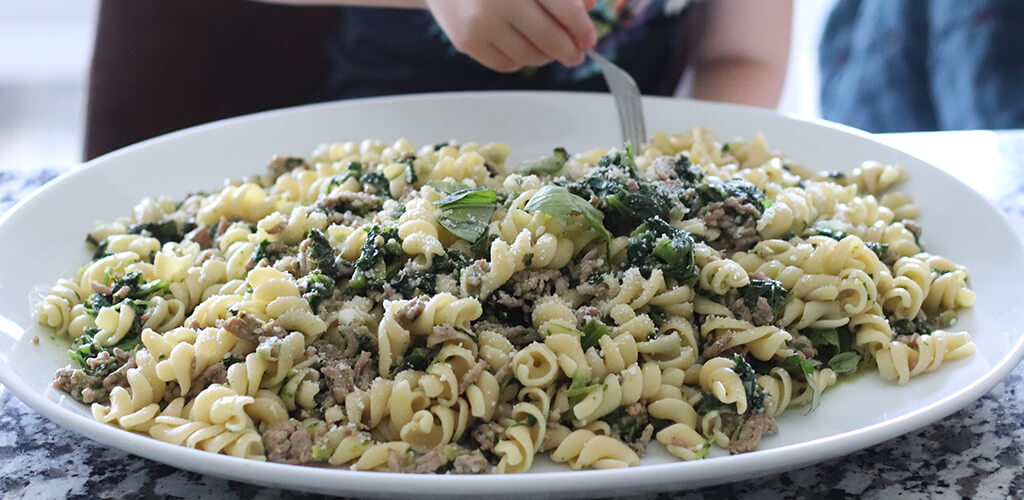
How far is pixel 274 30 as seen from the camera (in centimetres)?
419

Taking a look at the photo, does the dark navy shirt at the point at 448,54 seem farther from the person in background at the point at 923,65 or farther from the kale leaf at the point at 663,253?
the person in background at the point at 923,65

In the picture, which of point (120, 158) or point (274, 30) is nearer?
point (120, 158)

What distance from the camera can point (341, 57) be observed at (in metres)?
3.85

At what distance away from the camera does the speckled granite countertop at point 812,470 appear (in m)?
1.65

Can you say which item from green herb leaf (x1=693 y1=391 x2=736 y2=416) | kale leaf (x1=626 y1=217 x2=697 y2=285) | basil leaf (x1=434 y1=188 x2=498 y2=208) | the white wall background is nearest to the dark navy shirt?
basil leaf (x1=434 y1=188 x2=498 y2=208)

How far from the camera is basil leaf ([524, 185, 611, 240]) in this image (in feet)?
6.23

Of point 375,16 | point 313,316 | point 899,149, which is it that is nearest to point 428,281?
point 313,316

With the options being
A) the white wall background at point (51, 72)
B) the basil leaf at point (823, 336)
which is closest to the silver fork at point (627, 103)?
the basil leaf at point (823, 336)

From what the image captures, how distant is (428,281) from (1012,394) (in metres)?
1.23

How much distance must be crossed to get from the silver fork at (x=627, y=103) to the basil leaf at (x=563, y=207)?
96 cm

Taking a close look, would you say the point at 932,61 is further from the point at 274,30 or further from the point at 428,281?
the point at 428,281

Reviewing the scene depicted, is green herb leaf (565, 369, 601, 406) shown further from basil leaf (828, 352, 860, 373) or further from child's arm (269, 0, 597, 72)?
child's arm (269, 0, 597, 72)

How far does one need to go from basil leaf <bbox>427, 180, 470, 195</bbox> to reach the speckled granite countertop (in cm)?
77

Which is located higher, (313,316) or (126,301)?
(313,316)
